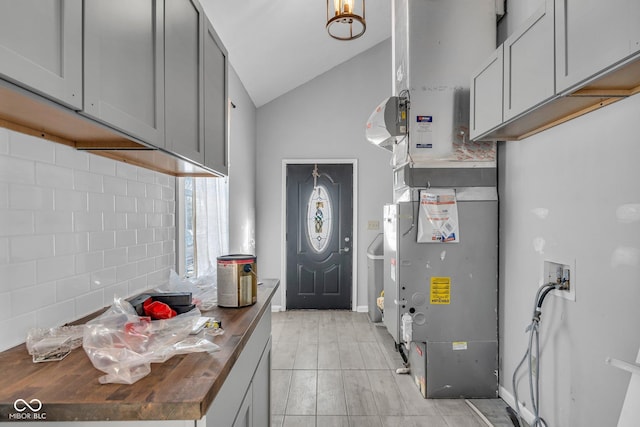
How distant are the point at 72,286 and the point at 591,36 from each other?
2040 millimetres

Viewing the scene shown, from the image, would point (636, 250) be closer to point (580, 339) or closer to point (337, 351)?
point (580, 339)

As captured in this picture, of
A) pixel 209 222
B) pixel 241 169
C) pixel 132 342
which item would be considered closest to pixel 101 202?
pixel 132 342

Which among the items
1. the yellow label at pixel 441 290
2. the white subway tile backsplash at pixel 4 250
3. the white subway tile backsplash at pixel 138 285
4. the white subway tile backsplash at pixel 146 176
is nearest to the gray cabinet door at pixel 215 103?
the white subway tile backsplash at pixel 146 176

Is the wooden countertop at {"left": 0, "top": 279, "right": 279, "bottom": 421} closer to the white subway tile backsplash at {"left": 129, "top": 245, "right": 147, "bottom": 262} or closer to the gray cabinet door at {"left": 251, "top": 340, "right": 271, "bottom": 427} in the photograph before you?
the gray cabinet door at {"left": 251, "top": 340, "right": 271, "bottom": 427}

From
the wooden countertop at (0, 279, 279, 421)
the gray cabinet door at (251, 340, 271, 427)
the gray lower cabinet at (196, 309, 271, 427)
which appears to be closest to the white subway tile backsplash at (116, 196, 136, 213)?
the wooden countertop at (0, 279, 279, 421)

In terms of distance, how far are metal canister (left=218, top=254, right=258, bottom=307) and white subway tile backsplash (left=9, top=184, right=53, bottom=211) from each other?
64 centimetres

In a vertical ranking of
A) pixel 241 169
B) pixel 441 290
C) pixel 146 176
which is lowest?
pixel 441 290

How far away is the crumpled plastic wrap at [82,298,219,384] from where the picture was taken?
0.94 metres

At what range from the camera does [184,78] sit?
60.2 inches

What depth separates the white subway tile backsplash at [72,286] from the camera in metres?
1.28

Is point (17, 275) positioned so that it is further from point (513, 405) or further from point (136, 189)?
point (513, 405)

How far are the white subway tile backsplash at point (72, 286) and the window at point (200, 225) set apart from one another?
867 millimetres

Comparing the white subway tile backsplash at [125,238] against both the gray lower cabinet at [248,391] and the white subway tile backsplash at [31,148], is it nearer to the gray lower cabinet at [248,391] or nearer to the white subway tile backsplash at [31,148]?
the white subway tile backsplash at [31,148]

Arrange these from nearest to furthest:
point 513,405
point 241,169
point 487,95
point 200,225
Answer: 1. point 487,95
2. point 513,405
3. point 200,225
4. point 241,169
